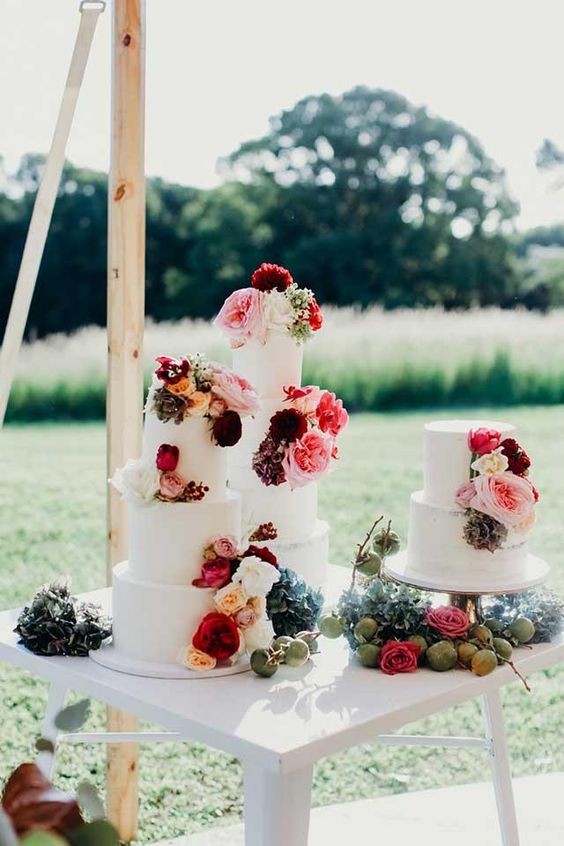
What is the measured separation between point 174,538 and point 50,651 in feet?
0.93

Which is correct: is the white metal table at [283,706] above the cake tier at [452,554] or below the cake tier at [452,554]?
below

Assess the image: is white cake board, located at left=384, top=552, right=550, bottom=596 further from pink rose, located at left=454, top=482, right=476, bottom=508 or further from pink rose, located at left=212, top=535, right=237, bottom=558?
pink rose, located at left=212, top=535, right=237, bottom=558

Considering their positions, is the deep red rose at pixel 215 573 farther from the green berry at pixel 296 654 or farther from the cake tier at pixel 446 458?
the cake tier at pixel 446 458

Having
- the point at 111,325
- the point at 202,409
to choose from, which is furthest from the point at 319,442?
the point at 111,325

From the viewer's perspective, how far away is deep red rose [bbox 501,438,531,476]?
196 cm

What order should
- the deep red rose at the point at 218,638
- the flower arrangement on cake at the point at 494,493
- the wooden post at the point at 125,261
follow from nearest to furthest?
the deep red rose at the point at 218,638, the flower arrangement on cake at the point at 494,493, the wooden post at the point at 125,261

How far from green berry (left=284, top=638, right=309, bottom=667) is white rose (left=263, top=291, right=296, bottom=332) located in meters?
0.59

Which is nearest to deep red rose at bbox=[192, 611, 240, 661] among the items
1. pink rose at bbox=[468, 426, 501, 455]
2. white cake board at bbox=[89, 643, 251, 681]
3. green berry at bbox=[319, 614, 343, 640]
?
white cake board at bbox=[89, 643, 251, 681]

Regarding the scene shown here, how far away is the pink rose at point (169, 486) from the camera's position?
1865mm

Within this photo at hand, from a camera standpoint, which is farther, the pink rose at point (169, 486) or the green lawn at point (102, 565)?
the green lawn at point (102, 565)

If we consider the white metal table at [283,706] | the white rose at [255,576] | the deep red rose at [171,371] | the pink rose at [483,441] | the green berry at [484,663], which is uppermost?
the deep red rose at [171,371]

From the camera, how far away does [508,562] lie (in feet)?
6.50

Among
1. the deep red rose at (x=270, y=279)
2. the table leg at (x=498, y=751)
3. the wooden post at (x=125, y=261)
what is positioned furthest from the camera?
the wooden post at (x=125, y=261)

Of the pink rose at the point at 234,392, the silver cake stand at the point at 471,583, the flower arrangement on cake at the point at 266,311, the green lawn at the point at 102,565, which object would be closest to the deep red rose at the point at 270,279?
the flower arrangement on cake at the point at 266,311
